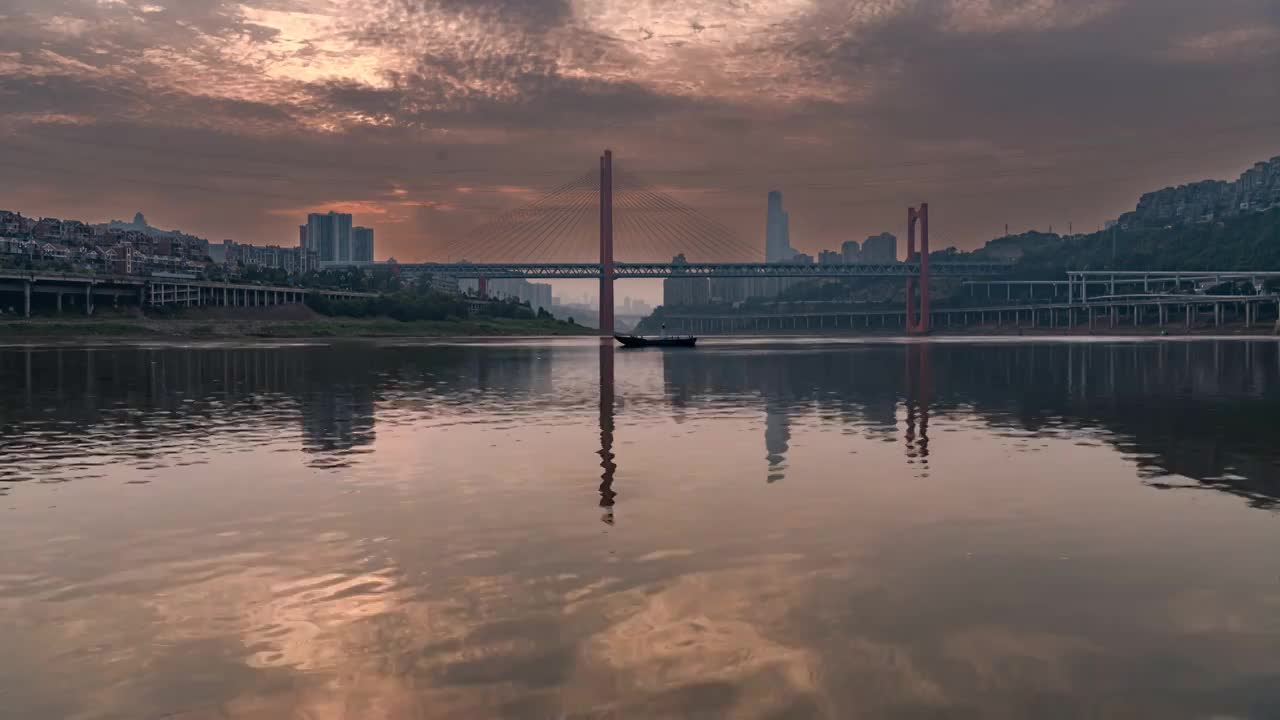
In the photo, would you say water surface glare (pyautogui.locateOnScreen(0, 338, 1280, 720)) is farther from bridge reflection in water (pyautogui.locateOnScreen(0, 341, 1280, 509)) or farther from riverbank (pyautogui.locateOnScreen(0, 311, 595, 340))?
riverbank (pyautogui.locateOnScreen(0, 311, 595, 340))

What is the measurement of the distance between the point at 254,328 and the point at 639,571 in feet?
507

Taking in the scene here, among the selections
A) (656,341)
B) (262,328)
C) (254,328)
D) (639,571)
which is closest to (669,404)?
(639,571)

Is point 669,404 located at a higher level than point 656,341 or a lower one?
lower

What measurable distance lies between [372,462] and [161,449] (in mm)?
5842

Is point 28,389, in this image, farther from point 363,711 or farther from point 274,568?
point 363,711

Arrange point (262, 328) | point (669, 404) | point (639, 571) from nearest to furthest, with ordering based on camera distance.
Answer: point (639, 571), point (669, 404), point (262, 328)

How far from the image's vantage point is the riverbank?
130 metres

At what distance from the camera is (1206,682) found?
8.79 m

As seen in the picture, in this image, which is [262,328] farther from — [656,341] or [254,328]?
[656,341]

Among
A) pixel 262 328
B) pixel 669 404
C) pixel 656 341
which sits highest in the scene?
pixel 262 328

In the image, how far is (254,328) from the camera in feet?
509

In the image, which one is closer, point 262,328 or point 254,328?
point 254,328

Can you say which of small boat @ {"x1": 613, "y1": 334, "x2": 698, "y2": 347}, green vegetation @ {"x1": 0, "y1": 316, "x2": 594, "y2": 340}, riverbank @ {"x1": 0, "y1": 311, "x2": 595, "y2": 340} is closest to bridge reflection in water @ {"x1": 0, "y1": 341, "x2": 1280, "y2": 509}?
small boat @ {"x1": 613, "y1": 334, "x2": 698, "y2": 347}

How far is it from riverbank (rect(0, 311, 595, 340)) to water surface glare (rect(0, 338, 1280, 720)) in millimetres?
116395
